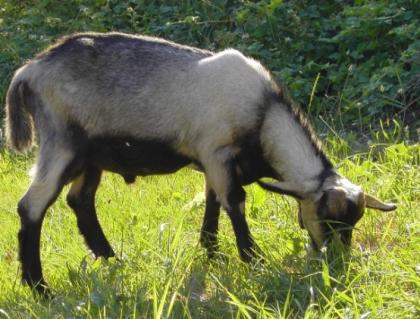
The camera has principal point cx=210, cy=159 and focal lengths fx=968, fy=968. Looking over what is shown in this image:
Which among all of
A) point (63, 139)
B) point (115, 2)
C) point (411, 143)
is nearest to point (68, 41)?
point (63, 139)

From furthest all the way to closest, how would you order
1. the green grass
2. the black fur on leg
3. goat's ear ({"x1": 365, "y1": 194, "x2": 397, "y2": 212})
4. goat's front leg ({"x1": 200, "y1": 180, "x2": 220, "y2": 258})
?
goat's front leg ({"x1": 200, "y1": 180, "x2": 220, "y2": 258}) → the black fur on leg → goat's ear ({"x1": 365, "y1": 194, "x2": 397, "y2": 212}) → the green grass

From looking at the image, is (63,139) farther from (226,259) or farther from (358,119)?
(358,119)

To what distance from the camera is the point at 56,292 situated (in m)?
4.71

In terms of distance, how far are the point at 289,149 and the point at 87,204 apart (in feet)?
4.04

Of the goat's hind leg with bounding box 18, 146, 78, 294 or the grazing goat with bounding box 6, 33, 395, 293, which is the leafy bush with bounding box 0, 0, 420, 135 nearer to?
the grazing goat with bounding box 6, 33, 395, 293

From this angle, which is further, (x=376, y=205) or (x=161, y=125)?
(x=161, y=125)

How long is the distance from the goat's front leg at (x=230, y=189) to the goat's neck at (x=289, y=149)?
0.20 metres

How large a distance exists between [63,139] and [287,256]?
1.28 m

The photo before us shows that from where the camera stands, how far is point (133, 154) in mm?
5012

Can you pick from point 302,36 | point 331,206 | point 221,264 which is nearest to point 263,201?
point 221,264

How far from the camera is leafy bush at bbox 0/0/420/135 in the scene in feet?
23.5

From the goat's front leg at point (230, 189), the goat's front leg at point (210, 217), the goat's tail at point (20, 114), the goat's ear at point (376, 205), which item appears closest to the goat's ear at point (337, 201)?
the goat's ear at point (376, 205)

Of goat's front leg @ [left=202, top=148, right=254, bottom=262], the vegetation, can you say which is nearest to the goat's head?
the vegetation

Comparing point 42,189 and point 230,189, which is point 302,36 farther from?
point 42,189
